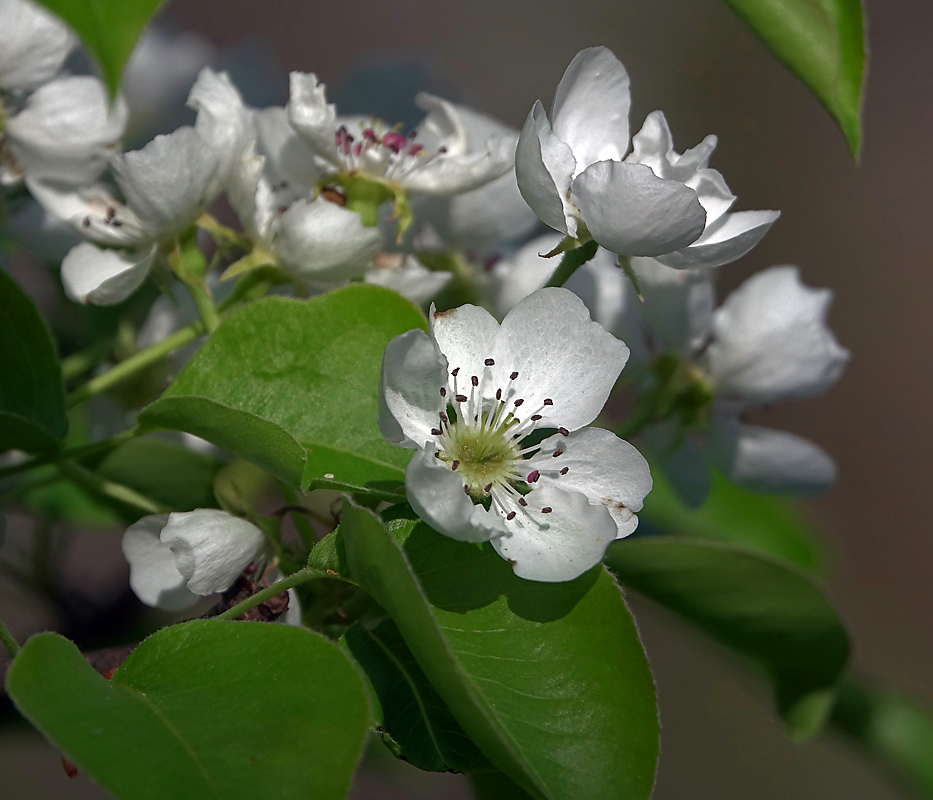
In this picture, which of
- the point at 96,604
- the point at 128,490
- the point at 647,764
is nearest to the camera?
the point at 647,764

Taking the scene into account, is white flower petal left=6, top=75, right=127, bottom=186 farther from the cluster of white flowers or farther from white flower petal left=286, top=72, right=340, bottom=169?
white flower petal left=286, top=72, right=340, bottom=169

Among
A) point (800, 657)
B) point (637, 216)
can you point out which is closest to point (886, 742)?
point (800, 657)

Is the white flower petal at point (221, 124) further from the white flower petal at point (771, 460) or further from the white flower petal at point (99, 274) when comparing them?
the white flower petal at point (771, 460)

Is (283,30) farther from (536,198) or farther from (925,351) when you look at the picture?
(536,198)

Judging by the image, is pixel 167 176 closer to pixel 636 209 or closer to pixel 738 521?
pixel 636 209

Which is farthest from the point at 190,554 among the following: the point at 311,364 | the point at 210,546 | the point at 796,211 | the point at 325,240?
the point at 796,211

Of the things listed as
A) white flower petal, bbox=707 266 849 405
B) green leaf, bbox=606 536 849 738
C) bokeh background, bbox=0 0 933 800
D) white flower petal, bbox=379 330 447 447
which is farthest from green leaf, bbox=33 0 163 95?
bokeh background, bbox=0 0 933 800

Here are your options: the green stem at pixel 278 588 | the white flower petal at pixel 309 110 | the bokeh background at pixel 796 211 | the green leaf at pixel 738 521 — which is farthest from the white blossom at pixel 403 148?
the bokeh background at pixel 796 211
